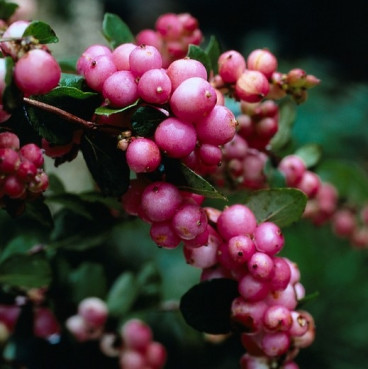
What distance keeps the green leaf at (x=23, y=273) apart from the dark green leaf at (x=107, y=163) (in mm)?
171

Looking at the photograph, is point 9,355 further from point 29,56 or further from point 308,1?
point 308,1

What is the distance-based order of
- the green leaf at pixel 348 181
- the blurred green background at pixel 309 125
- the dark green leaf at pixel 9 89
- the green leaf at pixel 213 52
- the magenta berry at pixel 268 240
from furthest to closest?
the blurred green background at pixel 309 125
the green leaf at pixel 348 181
the green leaf at pixel 213 52
the magenta berry at pixel 268 240
the dark green leaf at pixel 9 89

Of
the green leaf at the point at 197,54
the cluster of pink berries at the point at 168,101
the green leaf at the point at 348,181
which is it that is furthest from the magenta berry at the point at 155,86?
the green leaf at the point at 348,181

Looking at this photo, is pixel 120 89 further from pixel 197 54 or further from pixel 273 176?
pixel 273 176

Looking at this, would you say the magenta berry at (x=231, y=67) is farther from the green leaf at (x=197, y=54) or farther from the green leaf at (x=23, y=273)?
the green leaf at (x=23, y=273)

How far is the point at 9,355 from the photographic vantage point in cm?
66

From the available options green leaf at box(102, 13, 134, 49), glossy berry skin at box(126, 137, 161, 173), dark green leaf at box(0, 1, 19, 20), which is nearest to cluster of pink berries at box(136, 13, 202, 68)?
green leaf at box(102, 13, 134, 49)

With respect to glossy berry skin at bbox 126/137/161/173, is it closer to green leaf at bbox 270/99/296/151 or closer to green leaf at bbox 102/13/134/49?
green leaf at bbox 102/13/134/49

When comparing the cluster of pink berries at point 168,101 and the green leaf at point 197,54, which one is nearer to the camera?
the cluster of pink berries at point 168,101

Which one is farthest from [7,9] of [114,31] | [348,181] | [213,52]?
[348,181]

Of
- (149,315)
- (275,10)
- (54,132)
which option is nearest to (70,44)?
(149,315)

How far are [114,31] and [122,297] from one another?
1.14 feet

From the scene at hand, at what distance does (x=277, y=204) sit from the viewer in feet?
1.62

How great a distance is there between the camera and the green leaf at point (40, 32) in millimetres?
381
